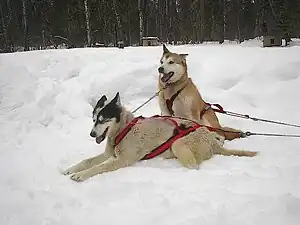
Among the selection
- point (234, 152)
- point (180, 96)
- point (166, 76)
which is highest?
point (166, 76)

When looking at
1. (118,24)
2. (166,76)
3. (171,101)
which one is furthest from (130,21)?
(171,101)

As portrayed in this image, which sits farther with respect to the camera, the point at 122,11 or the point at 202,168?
the point at 122,11

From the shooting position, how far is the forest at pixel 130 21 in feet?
68.0

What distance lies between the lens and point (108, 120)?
3791mm

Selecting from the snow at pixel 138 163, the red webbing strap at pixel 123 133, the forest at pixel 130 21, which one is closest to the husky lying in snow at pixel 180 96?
the snow at pixel 138 163

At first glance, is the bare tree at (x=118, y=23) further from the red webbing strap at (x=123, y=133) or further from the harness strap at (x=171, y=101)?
the red webbing strap at (x=123, y=133)

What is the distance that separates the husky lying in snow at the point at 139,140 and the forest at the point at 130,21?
15219mm

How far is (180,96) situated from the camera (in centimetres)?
475

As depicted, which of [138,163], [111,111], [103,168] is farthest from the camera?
[111,111]

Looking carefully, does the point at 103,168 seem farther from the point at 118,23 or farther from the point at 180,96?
the point at 118,23

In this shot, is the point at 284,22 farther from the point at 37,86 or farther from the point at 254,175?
the point at 254,175

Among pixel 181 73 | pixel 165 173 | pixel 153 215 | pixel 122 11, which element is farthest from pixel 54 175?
pixel 122 11

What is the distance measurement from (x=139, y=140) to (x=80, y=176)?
31.2 inches

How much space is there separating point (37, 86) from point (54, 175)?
3907 millimetres
